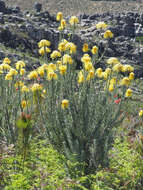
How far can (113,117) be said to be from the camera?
3125mm

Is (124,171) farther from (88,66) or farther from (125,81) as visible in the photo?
(88,66)

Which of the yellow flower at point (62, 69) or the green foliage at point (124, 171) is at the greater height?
the yellow flower at point (62, 69)

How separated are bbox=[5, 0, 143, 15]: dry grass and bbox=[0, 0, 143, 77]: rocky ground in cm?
443

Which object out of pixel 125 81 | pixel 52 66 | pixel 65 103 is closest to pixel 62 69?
pixel 52 66

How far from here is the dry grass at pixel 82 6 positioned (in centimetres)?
6694

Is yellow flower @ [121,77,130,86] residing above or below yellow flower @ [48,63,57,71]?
below

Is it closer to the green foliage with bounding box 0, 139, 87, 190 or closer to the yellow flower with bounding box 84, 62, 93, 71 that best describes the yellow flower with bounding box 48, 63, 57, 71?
the yellow flower with bounding box 84, 62, 93, 71

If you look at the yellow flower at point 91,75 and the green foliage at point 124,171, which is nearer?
the green foliage at point 124,171

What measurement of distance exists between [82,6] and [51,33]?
39.2m

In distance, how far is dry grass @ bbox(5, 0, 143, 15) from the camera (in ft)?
220

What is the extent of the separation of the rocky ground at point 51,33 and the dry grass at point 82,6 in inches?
174

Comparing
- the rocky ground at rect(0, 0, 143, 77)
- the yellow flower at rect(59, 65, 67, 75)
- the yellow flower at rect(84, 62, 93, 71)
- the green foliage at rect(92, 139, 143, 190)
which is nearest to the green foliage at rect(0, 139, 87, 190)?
the green foliage at rect(92, 139, 143, 190)

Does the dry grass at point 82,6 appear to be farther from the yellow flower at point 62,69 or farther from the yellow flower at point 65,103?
the yellow flower at point 65,103

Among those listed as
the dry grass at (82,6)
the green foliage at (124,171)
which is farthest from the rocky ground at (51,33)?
the green foliage at (124,171)
